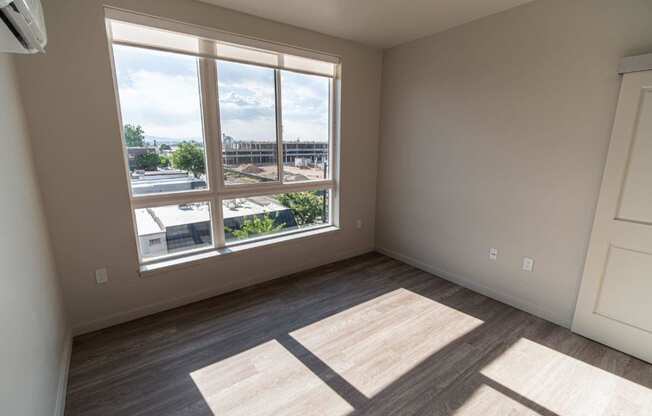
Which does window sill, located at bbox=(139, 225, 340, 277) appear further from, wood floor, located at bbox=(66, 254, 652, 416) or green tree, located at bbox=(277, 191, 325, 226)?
wood floor, located at bbox=(66, 254, 652, 416)

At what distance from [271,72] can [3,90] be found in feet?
6.43

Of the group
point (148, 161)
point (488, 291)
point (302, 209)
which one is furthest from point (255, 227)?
point (488, 291)

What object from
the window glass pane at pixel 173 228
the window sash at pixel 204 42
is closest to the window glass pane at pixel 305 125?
the window sash at pixel 204 42

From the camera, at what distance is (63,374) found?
71.1 inches

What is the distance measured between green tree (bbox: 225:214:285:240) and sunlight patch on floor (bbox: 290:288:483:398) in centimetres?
123

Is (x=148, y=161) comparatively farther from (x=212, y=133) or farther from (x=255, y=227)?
(x=255, y=227)

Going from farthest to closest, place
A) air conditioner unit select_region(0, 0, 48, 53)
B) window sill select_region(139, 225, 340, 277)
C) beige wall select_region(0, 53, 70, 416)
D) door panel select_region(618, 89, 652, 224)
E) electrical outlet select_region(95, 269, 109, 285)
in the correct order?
1. window sill select_region(139, 225, 340, 277)
2. electrical outlet select_region(95, 269, 109, 285)
3. door panel select_region(618, 89, 652, 224)
4. beige wall select_region(0, 53, 70, 416)
5. air conditioner unit select_region(0, 0, 48, 53)

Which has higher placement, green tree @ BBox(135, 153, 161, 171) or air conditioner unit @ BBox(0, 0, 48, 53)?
air conditioner unit @ BBox(0, 0, 48, 53)

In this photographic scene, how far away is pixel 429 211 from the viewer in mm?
3348

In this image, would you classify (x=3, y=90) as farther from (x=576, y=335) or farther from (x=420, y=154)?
(x=576, y=335)

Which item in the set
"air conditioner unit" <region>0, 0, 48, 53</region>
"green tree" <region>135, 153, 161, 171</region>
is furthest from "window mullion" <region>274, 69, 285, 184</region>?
"air conditioner unit" <region>0, 0, 48, 53</region>

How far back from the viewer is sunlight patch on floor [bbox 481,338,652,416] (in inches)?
65.6

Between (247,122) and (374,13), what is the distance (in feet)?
4.92

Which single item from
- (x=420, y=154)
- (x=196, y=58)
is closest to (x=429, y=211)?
(x=420, y=154)
